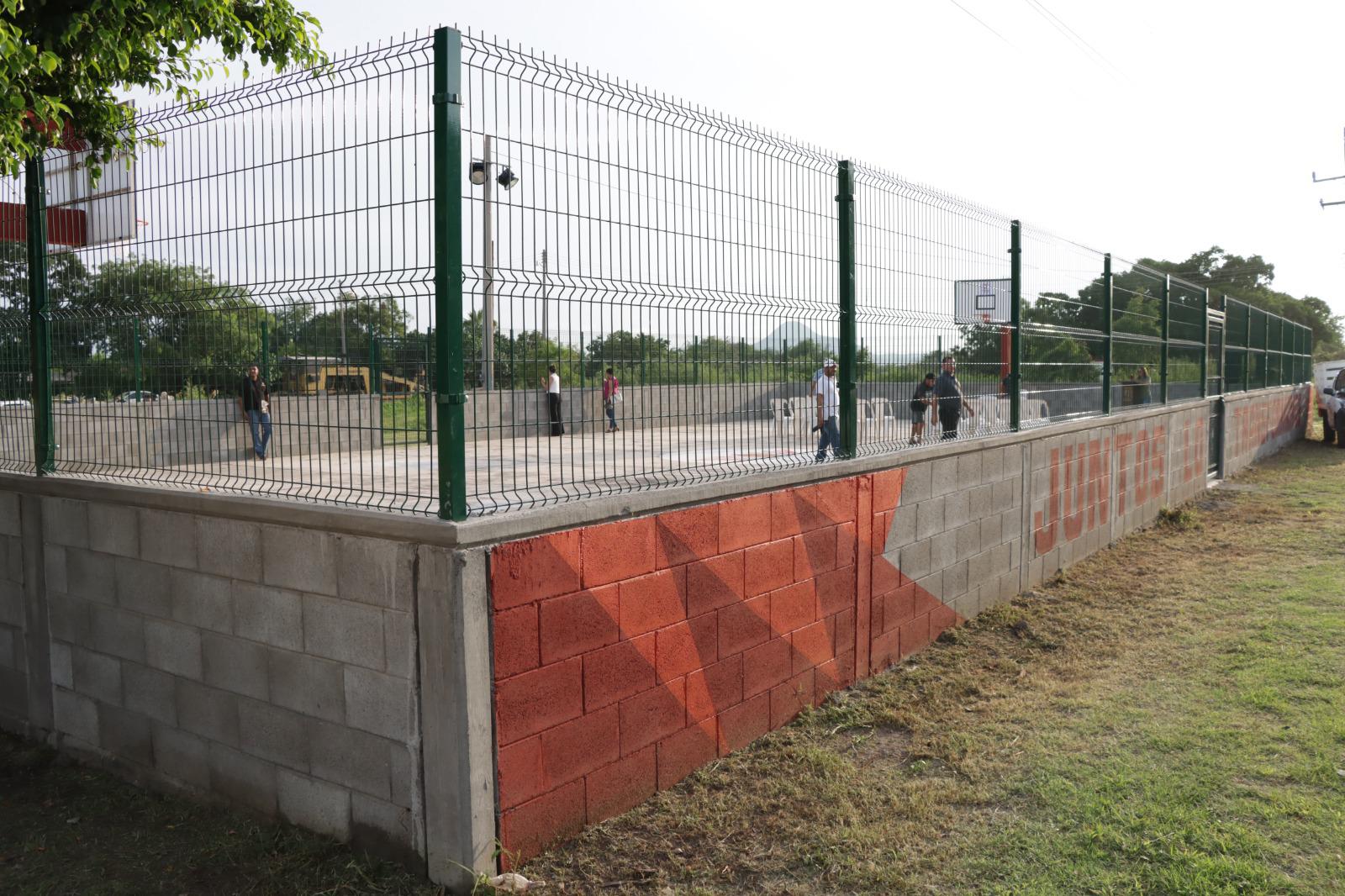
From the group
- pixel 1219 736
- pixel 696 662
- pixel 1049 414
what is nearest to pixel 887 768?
pixel 696 662

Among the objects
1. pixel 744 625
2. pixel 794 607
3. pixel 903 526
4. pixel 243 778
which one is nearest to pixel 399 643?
pixel 243 778

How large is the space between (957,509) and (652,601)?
11.5ft

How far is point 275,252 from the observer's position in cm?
421

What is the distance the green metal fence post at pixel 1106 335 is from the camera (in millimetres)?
11227

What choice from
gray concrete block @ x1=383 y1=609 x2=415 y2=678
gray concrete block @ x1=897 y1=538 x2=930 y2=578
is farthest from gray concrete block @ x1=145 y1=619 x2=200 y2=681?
gray concrete block @ x1=897 y1=538 x2=930 y2=578

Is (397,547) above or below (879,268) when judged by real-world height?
below

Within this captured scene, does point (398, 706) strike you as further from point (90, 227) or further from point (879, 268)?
point (879, 268)

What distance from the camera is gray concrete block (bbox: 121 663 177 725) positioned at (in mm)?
4715

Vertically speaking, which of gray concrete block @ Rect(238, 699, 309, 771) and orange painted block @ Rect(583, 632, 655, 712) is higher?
orange painted block @ Rect(583, 632, 655, 712)

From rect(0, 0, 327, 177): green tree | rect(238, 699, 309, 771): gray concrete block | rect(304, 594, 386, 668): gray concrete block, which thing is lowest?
rect(238, 699, 309, 771): gray concrete block

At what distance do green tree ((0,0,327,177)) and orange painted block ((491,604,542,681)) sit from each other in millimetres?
2700

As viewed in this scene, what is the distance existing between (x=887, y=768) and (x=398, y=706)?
7.73 feet

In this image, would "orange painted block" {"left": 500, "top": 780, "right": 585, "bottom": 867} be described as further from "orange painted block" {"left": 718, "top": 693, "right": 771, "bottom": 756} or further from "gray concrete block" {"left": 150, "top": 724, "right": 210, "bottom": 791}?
"gray concrete block" {"left": 150, "top": 724, "right": 210, "bottom": 791}

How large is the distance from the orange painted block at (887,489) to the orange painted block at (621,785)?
239 cm
